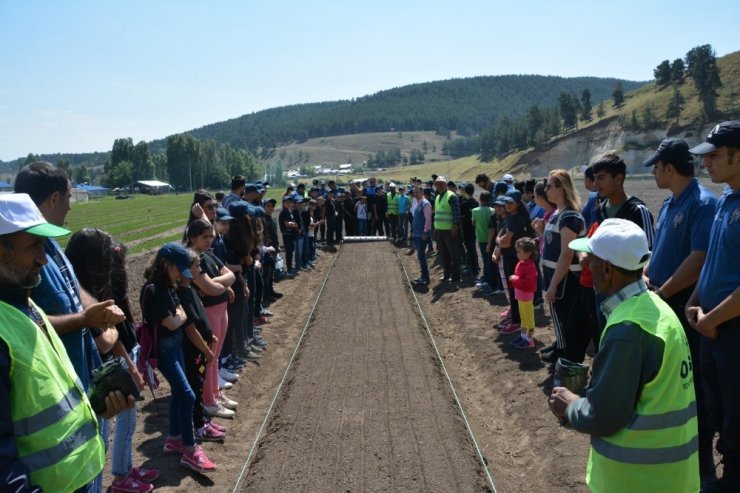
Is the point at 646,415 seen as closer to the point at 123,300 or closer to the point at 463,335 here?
the point at 123,300

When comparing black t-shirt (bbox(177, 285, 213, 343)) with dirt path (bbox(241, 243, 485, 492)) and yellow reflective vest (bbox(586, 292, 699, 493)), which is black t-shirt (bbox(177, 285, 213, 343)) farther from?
yellow reflective vest (bbox(586, 292, 699, 493))

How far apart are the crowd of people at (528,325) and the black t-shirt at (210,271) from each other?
2 centimetres

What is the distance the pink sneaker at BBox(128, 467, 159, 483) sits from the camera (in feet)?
15.8

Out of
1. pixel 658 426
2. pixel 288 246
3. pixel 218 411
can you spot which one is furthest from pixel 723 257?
pixel 288 246

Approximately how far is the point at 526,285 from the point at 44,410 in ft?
22.4

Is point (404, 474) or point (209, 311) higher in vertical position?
point (209, 311)

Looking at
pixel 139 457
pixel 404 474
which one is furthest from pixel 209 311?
pixel 404 474

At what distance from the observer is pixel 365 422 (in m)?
6.32

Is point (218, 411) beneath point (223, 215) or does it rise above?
beneath

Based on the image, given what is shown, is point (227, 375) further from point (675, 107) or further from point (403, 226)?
point (675, 107)

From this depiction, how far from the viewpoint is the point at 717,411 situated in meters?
4.03

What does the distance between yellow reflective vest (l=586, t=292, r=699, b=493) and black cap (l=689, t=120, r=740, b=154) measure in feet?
5.64

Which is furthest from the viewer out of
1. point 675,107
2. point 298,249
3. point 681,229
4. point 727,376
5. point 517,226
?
point 675,107

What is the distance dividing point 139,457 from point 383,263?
1199cm
